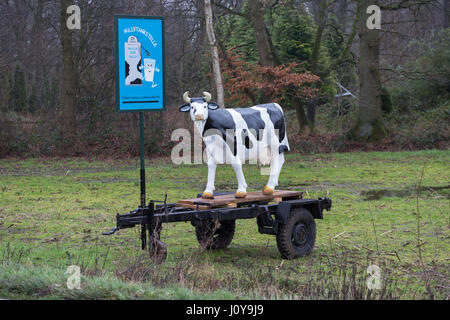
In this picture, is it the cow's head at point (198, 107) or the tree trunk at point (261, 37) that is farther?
the tree trunk at point (261, 37)

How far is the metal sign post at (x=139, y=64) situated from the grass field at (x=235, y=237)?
1770 millimetres

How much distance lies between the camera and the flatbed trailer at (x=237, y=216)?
8.00 meters

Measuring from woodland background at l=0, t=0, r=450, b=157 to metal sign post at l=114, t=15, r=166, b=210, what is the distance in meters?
12.6

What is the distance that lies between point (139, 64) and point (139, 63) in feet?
0.05

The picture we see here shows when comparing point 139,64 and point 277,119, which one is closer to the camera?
point 139,64

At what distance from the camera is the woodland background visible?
24359 millimetres

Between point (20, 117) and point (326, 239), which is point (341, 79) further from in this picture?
point (326, 239)

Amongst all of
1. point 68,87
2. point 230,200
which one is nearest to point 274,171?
point 230,200

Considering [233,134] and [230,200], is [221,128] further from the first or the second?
[230,200]

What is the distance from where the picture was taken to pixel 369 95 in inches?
984

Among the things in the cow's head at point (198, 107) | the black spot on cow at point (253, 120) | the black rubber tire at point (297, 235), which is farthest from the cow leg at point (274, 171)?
the cow's head at point (198, 107)

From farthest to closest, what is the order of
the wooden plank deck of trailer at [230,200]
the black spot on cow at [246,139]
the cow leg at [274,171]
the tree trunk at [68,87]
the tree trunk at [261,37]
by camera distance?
the tree trunk at [68,87] < the tree trunk at [261,37] < the cow leg at [274,171] < the black spot on cow at [246,139] < the wooden plank deck of trailer at [230,200]

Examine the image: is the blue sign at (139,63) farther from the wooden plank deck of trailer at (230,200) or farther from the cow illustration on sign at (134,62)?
the wooden plank deck of trailer at (230,200)
